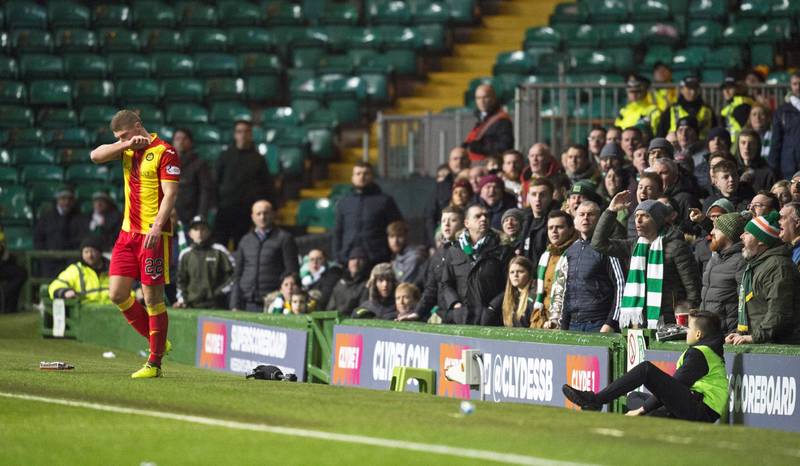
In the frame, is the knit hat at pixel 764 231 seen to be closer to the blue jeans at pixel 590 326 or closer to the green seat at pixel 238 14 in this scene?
the blue jeans at pixel 590 326

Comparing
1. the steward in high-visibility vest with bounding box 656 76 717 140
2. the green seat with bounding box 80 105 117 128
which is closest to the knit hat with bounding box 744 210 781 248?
the steward in high-visibility vest with bounding box 656 76 717 140

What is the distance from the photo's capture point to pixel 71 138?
2244 centimetres

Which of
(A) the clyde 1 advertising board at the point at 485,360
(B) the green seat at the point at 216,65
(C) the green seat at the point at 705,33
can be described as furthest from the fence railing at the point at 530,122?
(B) the green seat at the point at 216,65

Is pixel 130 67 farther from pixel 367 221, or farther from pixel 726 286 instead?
pixel 726 286

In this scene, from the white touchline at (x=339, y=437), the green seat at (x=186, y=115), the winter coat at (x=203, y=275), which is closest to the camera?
the white touchline at (x=339, y=437)

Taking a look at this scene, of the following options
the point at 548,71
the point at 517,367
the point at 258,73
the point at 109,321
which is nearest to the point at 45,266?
the point at 109,321

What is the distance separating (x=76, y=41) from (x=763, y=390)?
56.6 ft

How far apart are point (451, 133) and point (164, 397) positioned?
10.2 meters

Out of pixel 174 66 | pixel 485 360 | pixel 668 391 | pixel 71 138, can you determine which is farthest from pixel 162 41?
pixel 668 391

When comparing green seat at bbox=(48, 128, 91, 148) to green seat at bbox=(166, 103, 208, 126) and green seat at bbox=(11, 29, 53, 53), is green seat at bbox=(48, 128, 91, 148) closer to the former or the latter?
green seat at bbox=(166, 103, 208, 126)

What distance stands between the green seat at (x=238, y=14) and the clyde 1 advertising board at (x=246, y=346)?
968 centimetres

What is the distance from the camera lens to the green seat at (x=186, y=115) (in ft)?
73.4

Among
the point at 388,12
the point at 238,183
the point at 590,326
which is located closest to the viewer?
the point at 590,326

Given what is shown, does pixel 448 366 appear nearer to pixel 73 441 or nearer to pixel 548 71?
pixel 73 441
